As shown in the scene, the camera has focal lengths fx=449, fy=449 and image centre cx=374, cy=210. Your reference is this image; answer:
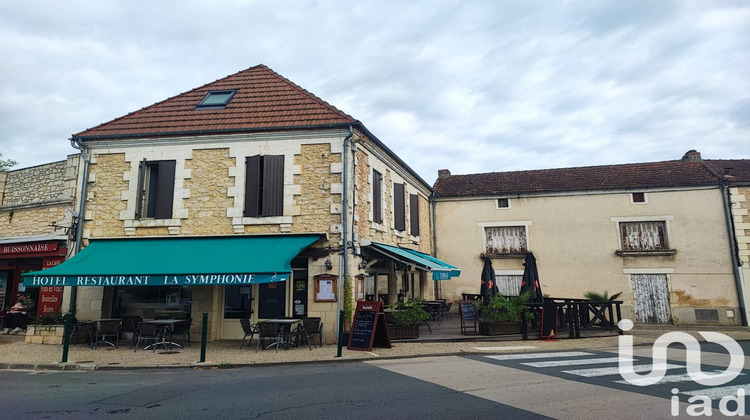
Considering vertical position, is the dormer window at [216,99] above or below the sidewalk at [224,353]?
above

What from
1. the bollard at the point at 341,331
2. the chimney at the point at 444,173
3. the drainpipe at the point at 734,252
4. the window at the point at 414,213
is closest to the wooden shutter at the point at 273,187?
the bollard at the point at 341,331

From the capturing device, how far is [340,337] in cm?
896

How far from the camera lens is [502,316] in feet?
38.9

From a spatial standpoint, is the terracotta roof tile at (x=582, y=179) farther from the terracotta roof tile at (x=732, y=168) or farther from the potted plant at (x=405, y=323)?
the potted plant at (x=405, y=323)

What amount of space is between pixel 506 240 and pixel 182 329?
12805 mm

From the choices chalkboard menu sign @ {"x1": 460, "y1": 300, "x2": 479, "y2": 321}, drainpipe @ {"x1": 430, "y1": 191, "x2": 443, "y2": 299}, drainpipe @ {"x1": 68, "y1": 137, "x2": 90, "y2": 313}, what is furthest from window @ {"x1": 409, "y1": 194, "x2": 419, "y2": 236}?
drainpipe @ {"x1": 68, "y1": 137, "x2": 90, "y2": 313}

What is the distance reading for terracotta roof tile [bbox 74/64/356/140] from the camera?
476 inches

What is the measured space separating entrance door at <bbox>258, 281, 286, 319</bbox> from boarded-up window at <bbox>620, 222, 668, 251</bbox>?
1338 cm

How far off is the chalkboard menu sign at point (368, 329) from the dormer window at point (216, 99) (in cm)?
739

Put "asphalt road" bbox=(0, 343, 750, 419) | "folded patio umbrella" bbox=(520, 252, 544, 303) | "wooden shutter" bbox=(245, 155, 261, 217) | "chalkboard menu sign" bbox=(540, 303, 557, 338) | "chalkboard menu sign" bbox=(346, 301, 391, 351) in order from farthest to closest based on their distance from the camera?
"folded patio umbrella" bbox=(520, 252, 544, 303), "chalkboard menu sign" bbox=(540, 303, 557, 338), "wooden shutter" bbox=(245, 155, 261, 217), "chalkboard menu sign" bbox=(346, 301, 391, 351), "asphalt road" bbox=(0, 343, 750, 419)

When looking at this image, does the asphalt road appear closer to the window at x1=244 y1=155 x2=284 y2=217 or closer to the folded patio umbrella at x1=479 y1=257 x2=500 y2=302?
the window at x1=244 y1=155 x2=284 y2=217

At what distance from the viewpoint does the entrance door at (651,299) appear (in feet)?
54.7

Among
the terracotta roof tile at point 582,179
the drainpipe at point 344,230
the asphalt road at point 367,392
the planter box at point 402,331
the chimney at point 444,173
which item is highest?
the chimney at point 444,173

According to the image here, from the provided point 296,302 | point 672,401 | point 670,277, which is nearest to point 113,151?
point 296,302
